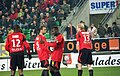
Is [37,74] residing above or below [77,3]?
below

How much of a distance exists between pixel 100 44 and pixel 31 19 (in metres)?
4.93

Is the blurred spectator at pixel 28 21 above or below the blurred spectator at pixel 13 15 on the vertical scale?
below

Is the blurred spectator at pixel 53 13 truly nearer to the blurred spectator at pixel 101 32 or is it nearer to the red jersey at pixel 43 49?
the blurred spectator at pixel 101 32

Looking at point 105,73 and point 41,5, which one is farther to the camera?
point 41,5

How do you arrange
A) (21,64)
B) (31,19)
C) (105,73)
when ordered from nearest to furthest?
(21,64), (105,73), (31,19)

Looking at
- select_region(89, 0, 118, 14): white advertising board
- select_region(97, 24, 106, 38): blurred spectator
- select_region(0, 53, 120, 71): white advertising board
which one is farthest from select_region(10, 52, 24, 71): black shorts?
select_region(89, 0, 118, 14): white advertising board

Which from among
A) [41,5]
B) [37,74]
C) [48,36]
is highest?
[41,5]

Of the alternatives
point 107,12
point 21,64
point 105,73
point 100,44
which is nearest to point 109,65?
point 100,44

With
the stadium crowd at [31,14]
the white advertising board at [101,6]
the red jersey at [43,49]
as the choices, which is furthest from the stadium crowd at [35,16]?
the red jersey at [43,49]

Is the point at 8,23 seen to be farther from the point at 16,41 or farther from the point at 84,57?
the point at 16,41

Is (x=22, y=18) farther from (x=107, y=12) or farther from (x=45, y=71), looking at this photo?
(x=45, y=71)

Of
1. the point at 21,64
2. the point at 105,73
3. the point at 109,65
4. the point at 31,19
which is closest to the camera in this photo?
the point at 21,64

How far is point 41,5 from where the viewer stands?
2530cm

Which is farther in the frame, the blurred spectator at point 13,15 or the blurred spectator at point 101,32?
the blurred spectator at point 13,15
